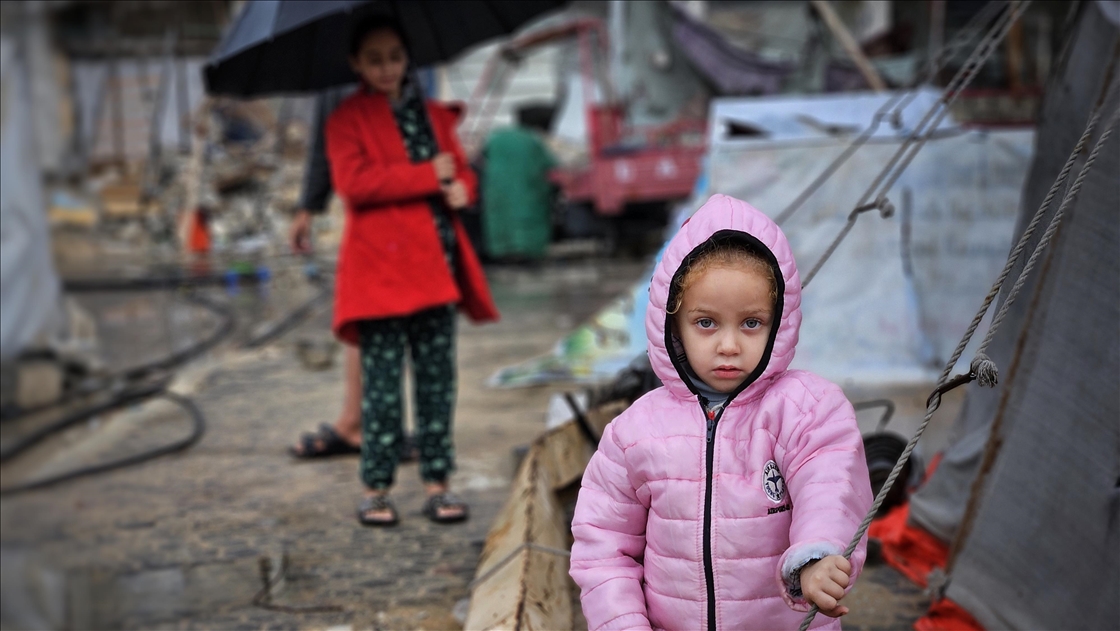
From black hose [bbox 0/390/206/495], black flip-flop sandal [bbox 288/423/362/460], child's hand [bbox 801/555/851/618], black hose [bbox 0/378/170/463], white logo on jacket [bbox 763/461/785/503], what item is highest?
white logo on jacket [bbox 763/461/785/503]

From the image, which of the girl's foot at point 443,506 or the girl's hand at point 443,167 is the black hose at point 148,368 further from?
the girl's hand at point 443,167

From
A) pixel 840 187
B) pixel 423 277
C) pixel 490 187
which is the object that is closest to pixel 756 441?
pixel 423 277

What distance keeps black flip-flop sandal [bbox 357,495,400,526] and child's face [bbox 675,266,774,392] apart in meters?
2.41

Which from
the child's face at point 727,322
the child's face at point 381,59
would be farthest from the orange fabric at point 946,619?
the child's face at point 381,59

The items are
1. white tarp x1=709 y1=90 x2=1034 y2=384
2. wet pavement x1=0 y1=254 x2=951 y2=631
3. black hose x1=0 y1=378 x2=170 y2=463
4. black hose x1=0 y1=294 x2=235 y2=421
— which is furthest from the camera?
black hose x1=0 y1=294 x2=235 y2=421

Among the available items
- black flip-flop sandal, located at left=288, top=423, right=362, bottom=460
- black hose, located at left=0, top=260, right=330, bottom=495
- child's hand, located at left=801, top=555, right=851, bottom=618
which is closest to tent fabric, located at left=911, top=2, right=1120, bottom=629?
child's hand, located at left=801, top=555, right=851, bottom=618

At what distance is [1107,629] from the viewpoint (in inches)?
93.6

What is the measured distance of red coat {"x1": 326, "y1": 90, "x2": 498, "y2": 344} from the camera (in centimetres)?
386

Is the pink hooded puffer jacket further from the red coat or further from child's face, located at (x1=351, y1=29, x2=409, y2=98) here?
child's face, located at (x1=351, y1=29, x2=409, y2=98)

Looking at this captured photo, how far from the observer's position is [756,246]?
76.9 inches

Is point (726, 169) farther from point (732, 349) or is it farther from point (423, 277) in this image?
point (732, 349)

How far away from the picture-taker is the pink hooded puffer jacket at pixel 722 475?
6.40 feet

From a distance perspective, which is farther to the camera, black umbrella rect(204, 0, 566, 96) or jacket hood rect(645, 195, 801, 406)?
black umbrella rect(204, 0, 566, 96)

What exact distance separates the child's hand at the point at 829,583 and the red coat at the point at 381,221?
2367mm
